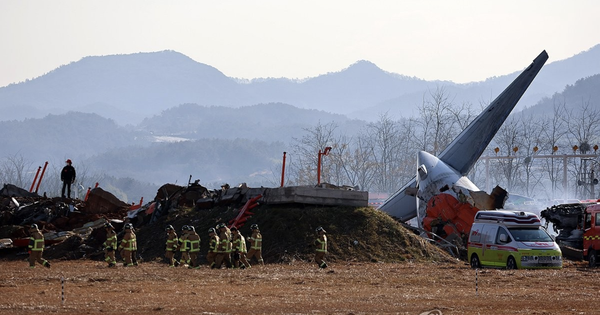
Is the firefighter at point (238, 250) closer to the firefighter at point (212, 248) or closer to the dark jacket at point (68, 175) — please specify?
the firefighter at point (212, 248)

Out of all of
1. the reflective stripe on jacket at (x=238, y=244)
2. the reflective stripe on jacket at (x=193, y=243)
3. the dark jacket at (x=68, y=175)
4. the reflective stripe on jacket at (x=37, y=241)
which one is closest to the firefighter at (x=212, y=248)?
the reflective stripe on jacket at (x=193, y=243)

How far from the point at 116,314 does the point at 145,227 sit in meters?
21.9

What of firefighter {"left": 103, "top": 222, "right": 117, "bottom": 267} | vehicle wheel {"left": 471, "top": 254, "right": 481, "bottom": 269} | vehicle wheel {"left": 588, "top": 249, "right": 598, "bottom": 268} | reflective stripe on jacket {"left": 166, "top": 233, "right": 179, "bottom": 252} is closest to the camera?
firefighter {"left": 103, "top": 222, "right": 117, "bottom": 267}

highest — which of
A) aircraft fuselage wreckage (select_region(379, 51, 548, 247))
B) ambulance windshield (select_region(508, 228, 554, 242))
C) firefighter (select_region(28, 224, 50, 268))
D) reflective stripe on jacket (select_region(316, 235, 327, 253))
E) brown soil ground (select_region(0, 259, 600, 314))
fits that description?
aircraft fuselage wreckage (select_region(379, 51, 548, 247))

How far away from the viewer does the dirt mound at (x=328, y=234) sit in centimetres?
3525

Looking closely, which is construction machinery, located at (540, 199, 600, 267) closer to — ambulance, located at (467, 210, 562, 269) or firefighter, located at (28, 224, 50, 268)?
ambulance, located at (467, 210, 562, 269)

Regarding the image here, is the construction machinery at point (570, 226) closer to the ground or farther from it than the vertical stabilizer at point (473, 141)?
closer to the ground

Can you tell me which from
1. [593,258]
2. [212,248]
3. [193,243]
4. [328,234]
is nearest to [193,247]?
[193,243]

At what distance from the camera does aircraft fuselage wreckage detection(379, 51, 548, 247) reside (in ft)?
137

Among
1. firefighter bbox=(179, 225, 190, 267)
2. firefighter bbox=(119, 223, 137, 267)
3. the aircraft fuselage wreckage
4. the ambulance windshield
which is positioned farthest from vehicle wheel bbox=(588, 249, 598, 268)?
firefighter bbox=(119, 223, 137, 267)

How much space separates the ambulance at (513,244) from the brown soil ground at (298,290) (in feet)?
2.83

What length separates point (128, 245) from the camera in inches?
1278

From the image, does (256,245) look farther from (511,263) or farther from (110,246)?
(511,263)

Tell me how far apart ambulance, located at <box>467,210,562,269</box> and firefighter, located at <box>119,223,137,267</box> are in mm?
13027
